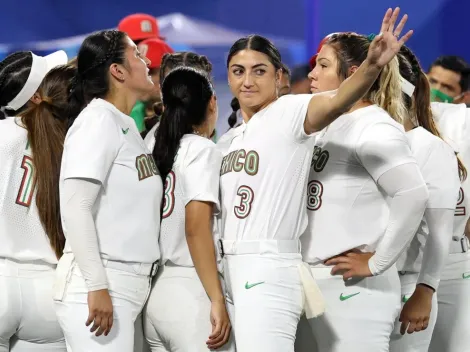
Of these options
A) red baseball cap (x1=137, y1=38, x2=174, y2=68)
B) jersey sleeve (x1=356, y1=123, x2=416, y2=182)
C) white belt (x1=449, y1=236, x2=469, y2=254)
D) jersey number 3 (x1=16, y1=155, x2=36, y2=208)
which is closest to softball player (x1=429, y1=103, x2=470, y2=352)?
white belt (x1=449, y1=236, x2=469, y2=254)

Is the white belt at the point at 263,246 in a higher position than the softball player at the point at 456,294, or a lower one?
higher

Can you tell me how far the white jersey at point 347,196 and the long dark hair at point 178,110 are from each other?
0.53 metres

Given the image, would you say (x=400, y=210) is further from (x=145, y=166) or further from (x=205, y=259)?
(x=145, y=166)

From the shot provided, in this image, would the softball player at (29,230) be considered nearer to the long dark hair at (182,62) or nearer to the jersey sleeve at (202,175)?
the jersey sleeve at (202,175)

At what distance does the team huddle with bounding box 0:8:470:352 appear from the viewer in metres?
2.91

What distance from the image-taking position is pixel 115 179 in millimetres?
2959

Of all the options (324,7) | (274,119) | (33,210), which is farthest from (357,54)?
(324,7)

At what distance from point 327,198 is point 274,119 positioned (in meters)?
0.36

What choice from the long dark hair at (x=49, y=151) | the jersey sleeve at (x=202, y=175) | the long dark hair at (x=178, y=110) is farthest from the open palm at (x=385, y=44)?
the long dark hair at (x=49, y=151)

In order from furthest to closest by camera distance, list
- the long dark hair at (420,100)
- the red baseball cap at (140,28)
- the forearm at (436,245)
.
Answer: the red baseball cap at (140,28), the long dark hair at (420,100), the forearm at (436,245)

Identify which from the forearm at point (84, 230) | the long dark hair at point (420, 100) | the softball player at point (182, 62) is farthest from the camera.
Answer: the softball player at point (182, 62)

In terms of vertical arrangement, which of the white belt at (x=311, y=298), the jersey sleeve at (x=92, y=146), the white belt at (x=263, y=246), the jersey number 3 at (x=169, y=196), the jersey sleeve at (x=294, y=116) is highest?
the jersey sleeve at (x=294, y=116)

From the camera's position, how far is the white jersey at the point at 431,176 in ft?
11.0

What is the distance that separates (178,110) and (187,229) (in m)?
0.50
